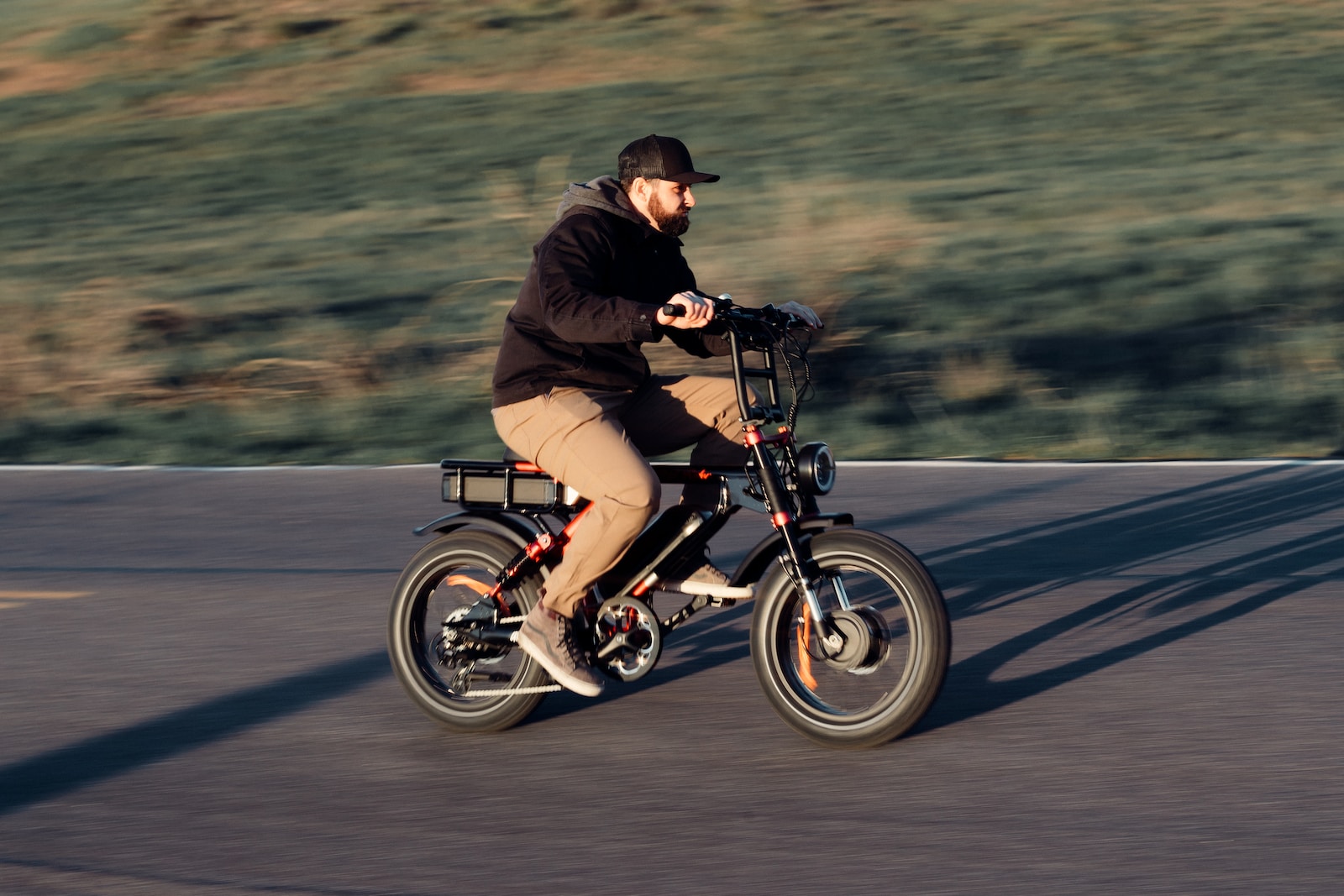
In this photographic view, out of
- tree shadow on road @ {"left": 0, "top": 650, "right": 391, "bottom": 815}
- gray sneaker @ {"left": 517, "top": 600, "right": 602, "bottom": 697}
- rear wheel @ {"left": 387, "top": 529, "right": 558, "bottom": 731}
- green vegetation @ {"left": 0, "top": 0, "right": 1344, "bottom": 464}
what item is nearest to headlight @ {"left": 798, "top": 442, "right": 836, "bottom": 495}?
gray sneaker @ {"left": 517, "top": 600, "right": 602, "bottom": 697}

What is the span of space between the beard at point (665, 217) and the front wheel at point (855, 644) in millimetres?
1005

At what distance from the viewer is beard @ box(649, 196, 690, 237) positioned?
5.89 metres

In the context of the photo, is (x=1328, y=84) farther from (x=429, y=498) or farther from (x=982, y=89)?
(x=429, y=498)

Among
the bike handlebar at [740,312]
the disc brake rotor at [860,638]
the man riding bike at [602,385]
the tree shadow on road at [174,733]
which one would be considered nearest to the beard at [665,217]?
the man riding bike at [602,385]

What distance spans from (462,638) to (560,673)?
0.43 meters

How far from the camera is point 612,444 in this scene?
5879mm

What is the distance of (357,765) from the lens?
5863 mm

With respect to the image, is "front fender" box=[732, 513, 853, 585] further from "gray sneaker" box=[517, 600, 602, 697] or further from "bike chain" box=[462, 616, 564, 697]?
"bike chain" box=[462, 616, 564, 697]

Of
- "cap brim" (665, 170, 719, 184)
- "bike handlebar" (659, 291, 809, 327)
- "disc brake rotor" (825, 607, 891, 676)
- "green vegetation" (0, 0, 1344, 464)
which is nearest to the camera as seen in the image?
"bike handlebar" (659, 291, 809, 327)

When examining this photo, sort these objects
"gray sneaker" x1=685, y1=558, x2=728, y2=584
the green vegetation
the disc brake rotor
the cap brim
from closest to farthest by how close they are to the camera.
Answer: the disc brake rotor < the cap brim < "gray sneaker" x1=685, y1=558, x2=728, y2=584 < the green vegetation

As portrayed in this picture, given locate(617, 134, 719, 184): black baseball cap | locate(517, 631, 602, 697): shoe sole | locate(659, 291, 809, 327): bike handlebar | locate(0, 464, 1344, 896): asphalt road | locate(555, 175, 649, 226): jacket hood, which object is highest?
locate(617, 134, 719, 184): black baseball cap

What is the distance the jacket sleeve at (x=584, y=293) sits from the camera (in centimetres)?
562

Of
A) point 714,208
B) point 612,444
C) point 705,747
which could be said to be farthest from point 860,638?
point 714,208

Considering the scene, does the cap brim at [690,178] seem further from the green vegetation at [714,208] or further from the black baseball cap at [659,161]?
the green vegetation at [714,208]
